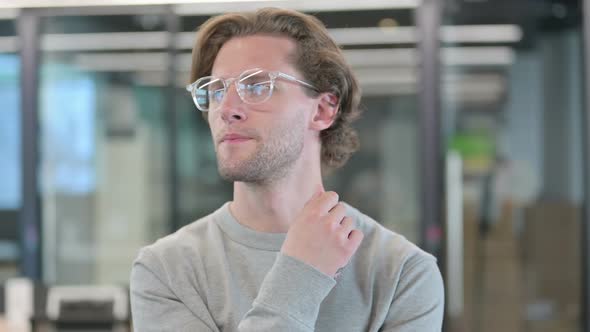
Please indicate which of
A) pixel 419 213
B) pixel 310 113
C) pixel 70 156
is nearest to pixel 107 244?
pixel 70 156

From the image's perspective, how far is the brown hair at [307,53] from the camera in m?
1.50

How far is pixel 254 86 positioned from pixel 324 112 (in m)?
0.20

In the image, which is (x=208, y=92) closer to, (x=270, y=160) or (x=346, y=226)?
(x=270, y=160)

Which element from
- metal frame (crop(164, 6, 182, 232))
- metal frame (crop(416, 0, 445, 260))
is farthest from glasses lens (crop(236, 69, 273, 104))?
metal frame (crop(164, 6, 182, 232))

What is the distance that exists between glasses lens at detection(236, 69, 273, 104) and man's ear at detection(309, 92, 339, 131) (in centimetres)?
15

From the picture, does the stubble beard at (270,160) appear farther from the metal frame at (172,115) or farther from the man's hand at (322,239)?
the metal frame at (172,115)

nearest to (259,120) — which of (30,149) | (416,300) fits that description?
(416,300)

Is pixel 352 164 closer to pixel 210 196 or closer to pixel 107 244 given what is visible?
pixel 210 196

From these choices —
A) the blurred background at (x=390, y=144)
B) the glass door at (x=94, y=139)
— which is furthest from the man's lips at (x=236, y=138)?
the glass door at (x=94, y=139)

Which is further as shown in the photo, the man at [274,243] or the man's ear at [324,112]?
the man's ear at [324,112]

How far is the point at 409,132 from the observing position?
15.8 feet

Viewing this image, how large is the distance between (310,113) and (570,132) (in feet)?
11.7

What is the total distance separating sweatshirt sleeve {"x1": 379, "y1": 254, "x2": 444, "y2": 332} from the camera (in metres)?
1.34

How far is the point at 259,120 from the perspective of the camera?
1.38 meters
